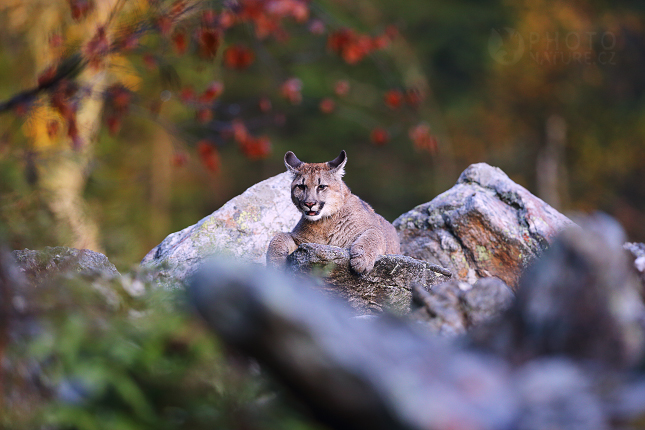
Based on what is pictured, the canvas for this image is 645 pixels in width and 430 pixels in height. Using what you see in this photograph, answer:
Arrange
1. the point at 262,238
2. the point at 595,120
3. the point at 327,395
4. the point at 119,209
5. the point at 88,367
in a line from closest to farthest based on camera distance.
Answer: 1. the point at 327,395
2. the point at 88,367
3. the point at 262,238
4. the point at 119,209
5. the point at 595,120

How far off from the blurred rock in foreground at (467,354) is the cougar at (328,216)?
3.77 metres

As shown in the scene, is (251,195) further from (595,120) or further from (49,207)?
(595,120)

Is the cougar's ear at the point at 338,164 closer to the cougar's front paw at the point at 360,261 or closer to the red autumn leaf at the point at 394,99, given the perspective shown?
the cougar's front paw at the point at 360,261

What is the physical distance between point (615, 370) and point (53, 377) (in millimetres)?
2473

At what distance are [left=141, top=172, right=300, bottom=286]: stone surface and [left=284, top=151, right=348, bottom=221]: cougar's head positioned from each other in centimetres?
45

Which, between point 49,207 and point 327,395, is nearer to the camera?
point 327,395

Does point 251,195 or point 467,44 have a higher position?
point 467,44

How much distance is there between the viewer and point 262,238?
7.33 meters

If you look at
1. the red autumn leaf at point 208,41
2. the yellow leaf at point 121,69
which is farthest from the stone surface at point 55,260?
the red autumn leaf at point 208,41

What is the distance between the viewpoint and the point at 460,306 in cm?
355

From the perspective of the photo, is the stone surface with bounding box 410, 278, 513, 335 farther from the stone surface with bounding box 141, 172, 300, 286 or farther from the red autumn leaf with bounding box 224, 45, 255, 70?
the red autumn leaf with bounding box 224, 45, 255, 70

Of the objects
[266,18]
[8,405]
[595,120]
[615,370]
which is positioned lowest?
[8,405]

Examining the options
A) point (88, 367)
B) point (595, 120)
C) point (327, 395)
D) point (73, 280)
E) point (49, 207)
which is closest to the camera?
point (327, 395)

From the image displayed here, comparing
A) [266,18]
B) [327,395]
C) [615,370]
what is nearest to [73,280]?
[327,395]
